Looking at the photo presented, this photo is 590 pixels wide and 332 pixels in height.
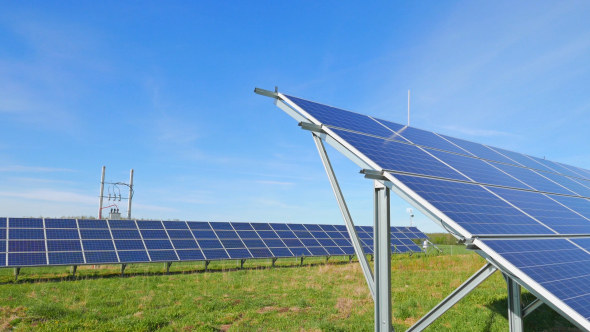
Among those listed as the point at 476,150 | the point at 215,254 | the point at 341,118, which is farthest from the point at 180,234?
the point at 476,150

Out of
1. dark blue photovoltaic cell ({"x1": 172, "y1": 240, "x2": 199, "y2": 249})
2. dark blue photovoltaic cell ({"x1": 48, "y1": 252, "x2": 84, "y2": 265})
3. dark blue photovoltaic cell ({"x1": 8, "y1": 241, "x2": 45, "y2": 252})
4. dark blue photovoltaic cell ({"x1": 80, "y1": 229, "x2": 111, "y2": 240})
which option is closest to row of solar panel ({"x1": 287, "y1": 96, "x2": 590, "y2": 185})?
dark blue photovoltaic cell ({"x1": 48, "y1": 252, "x2": 84, "y2": 265})

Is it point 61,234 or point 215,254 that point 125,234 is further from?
point 215,254

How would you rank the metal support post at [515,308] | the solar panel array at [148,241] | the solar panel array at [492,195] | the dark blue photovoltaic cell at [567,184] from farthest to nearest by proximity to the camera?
the solar panel array at [148,241]
the dark blue photovoltaic cell at [567,184]
the metal support post at [515,308]
the solar panel array at [492,195]

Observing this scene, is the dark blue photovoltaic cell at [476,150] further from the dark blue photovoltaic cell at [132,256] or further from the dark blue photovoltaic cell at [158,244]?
the dark blue photovoltaic cell at [158,244]

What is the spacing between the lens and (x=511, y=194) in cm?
852

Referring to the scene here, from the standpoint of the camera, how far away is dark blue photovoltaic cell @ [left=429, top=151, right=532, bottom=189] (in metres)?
9.19

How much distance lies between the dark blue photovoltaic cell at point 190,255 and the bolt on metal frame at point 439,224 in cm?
1374

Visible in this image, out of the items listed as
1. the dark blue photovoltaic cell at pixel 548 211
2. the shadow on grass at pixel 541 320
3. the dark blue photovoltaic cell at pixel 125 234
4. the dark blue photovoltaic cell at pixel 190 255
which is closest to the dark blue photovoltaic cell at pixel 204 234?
the dark blue photovoltaic cell at pixel 190 255

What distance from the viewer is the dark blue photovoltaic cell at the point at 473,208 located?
19.1 ft

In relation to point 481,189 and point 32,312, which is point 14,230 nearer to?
point 32,312

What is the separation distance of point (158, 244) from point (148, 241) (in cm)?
60

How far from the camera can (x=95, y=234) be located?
20391 mm

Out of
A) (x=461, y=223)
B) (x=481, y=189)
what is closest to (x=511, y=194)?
(x=481, y=189)

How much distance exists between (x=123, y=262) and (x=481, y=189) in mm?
16552
